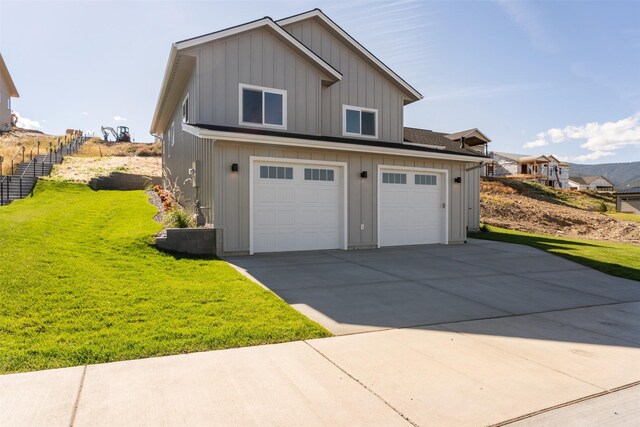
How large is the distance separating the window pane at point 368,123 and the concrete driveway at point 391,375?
8.68 meters

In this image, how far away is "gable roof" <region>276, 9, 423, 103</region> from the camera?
44.5 feet

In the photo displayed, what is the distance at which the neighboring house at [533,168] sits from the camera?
55791 millimetres

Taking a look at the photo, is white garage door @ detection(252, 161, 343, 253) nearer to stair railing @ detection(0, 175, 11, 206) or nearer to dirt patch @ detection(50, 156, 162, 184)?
stair railing @ detection(0, 175, 11, 206)

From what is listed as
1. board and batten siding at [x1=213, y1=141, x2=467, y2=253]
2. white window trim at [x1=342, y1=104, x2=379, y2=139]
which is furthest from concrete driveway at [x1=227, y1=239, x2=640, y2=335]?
white window trim at [x1=342, y1=104, x2=379, y2=139]

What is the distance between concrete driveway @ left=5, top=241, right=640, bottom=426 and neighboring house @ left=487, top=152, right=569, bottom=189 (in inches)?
1982

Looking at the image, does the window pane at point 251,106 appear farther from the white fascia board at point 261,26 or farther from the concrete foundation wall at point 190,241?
the concrete foundation wall at point 190,241

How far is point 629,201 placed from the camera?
3984 cm

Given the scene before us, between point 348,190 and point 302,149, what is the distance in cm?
187

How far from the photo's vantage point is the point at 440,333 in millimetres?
5004

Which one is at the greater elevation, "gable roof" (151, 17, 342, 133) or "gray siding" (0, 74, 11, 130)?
"gray siding" (0, 74, 11, 130)

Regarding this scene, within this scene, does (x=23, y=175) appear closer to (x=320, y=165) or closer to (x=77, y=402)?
(x=320, y=165)

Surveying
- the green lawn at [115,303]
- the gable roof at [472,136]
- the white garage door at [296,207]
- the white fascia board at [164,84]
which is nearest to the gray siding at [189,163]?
the white fascia board at [164,84]

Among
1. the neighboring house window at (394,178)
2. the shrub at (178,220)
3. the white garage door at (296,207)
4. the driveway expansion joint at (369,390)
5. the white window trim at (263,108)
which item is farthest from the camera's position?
the neighboring house window at (394,178)

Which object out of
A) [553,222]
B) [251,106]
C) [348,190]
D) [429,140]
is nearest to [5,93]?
[251,106]
